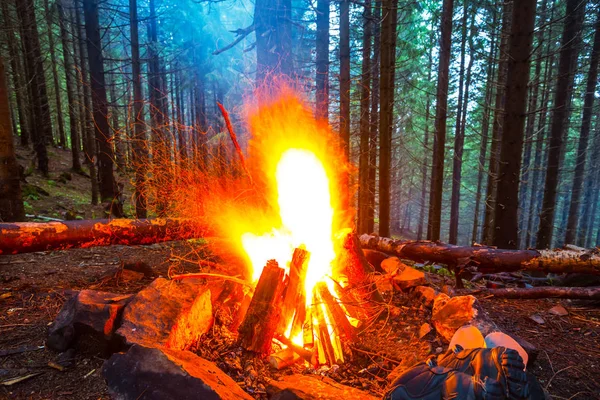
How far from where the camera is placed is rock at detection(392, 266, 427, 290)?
A: 4336 millimetres

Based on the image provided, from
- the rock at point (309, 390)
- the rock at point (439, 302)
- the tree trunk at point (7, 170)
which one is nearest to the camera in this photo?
the rock at point (309, 390)

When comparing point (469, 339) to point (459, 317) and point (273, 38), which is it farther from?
point (273, 38)

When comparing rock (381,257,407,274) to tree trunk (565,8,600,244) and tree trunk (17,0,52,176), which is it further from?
tree trunk (17,0,52,176)

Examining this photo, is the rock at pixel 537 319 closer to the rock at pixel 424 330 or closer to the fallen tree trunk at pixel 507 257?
the fallen tree trunk at pixel 507 257

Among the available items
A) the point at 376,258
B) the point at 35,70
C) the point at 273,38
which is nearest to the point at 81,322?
the point at 376,258

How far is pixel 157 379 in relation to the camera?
2.05 metres

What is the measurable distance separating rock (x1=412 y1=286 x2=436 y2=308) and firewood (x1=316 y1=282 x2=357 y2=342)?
1179 mm

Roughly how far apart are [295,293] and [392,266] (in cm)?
198

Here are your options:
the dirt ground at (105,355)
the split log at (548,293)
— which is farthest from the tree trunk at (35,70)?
the split log at (548,293)

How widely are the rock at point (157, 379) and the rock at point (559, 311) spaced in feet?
14.5

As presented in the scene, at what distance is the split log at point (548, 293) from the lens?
4281mm

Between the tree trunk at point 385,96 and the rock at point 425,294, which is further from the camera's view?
the tree trunk at point 385,96

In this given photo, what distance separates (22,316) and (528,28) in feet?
31.3

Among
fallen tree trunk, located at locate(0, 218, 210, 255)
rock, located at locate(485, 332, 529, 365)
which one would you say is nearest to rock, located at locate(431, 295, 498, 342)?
rock, located at locate(485, 332, 529, 365)
